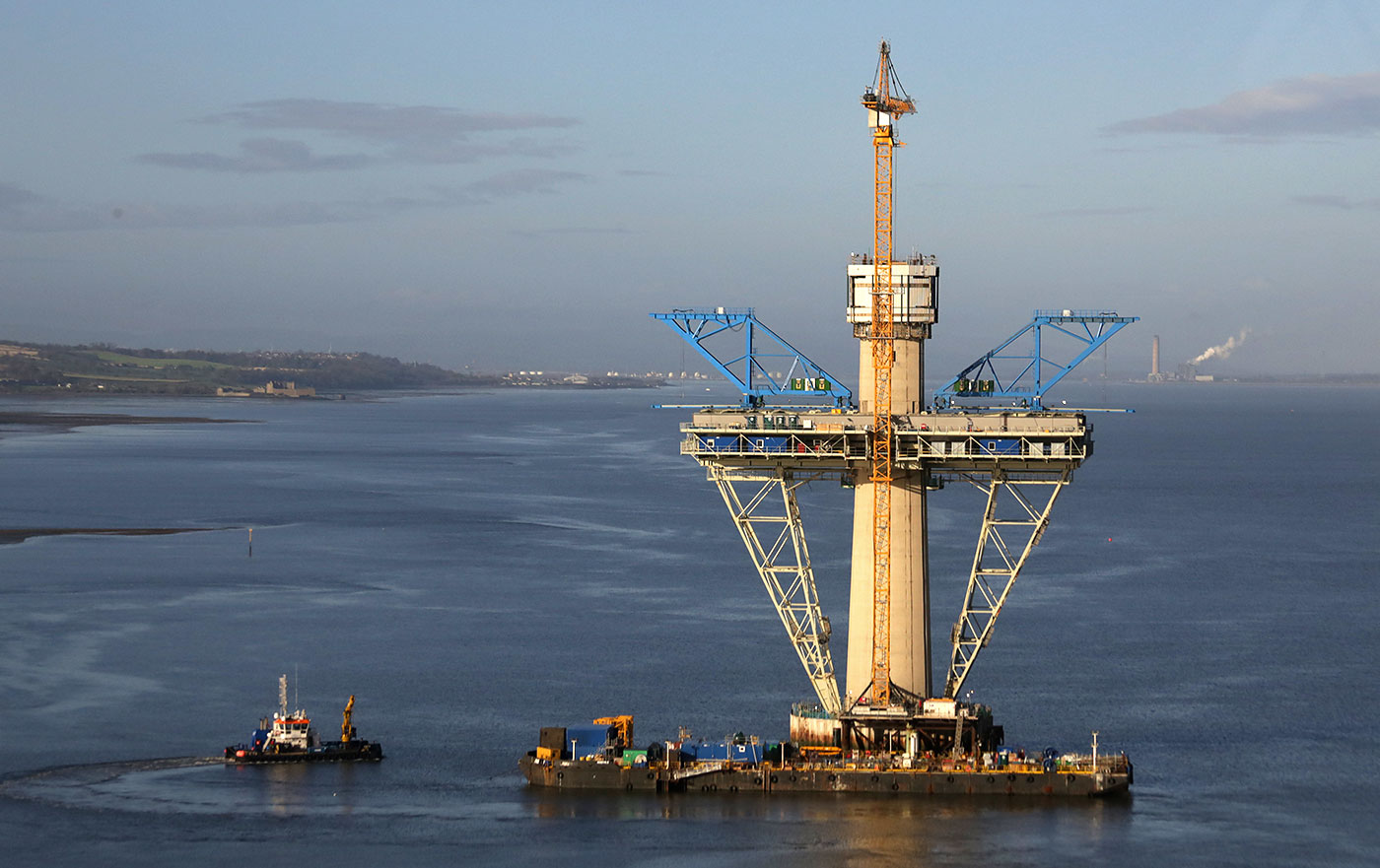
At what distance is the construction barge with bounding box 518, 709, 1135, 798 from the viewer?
8762 centimetres

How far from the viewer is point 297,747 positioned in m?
98.2

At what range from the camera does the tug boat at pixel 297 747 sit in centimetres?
9725

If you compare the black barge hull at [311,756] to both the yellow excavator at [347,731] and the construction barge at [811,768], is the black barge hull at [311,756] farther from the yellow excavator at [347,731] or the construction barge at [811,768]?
the construction barge at [811,768]

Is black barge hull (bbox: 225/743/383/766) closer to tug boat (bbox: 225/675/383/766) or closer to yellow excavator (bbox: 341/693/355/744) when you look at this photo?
tug boat (bbox: 225/675/383/766)

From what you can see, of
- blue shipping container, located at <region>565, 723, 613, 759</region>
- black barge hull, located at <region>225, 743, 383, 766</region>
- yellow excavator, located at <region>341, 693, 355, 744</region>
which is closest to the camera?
blue shipping container, located at <region>565, 723, 613, 759</region>

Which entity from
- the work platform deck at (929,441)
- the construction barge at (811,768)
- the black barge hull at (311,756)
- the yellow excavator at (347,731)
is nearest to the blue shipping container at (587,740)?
the construction barge at (811,768)

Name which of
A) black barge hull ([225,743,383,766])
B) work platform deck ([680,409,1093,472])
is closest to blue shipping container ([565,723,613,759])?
black barge hull ([225,743,383,766])

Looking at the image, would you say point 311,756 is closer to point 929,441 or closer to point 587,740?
point 587,740

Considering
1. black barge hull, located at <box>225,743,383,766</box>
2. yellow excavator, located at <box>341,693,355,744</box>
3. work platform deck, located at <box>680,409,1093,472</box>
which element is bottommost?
black barge hull, located at <box>225,743,383,766</box>

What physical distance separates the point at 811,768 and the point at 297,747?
27131mm

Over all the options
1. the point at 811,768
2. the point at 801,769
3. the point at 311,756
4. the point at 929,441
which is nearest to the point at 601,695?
the point at 311,756

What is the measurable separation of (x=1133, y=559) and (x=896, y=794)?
96989mm

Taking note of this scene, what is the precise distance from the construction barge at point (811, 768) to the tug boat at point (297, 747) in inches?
409

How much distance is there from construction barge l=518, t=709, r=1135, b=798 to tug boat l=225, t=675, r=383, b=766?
1040cm
